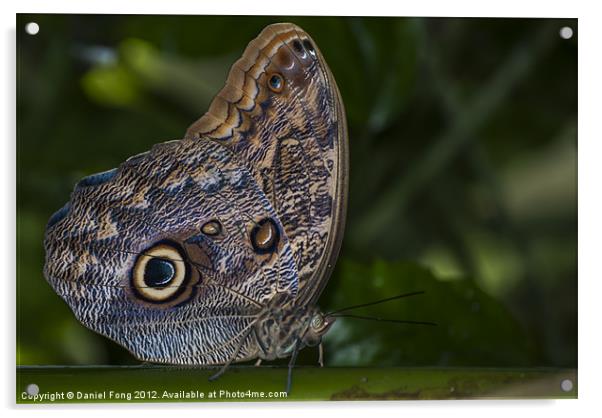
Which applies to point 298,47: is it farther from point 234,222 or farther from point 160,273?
point 160,273

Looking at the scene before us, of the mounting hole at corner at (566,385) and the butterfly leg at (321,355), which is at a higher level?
the butterfly leg at (321,355)

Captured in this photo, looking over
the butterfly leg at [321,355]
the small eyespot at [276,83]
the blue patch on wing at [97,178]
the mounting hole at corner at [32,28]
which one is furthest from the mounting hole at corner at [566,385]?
the mounting hole at corner at [32,28]

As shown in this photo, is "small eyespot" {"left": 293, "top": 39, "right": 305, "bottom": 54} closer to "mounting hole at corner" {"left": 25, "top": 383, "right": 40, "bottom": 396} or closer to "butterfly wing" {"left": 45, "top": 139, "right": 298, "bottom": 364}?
"butterfly wing" {"left": 45, "top": 139, "right": 298, "bottom": 364}

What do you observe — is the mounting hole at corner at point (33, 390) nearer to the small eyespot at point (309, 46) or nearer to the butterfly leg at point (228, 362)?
the butterfly leg at point (228, 362)

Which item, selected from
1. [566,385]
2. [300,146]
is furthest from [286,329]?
[566,385]

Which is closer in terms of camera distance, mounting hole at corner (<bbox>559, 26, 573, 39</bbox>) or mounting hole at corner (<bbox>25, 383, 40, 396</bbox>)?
mounting hole at corner (<bbox>25, 383, 40, 396</bbox>)

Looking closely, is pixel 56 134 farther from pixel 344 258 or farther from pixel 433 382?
pixel 433 382

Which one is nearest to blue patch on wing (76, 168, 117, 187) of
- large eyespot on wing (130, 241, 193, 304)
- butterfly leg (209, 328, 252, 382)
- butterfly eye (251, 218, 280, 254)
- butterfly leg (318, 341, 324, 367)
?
large eyespot on wing (130, 241, 193, 304)
